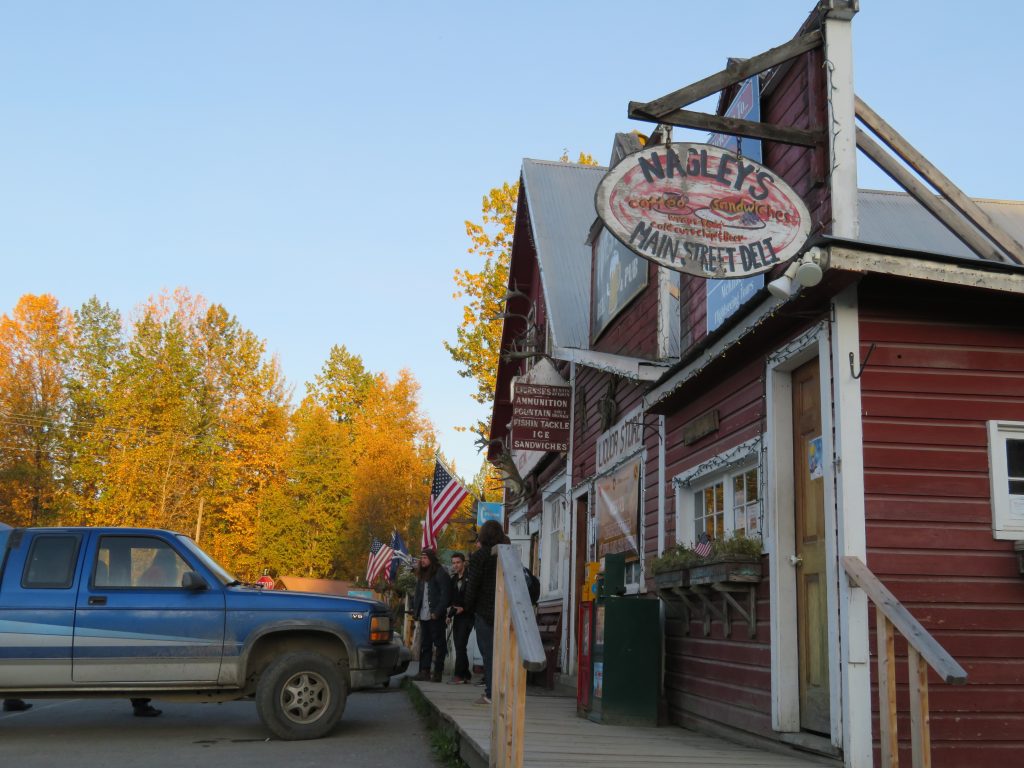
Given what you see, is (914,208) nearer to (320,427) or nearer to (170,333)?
(170,333)

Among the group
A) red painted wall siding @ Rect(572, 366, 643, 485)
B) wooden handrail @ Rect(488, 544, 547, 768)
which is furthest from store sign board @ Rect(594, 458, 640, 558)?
wooden handrail @ Rect(488, 544, 547, 768)

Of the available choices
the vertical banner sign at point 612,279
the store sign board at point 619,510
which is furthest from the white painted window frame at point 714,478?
the vertical banner sign at point 612,279

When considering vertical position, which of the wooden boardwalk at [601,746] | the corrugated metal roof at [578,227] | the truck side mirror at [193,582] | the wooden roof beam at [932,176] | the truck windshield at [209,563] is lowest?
the wooden boardwalk at [601,746]

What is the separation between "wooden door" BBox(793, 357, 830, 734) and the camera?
6.13 m

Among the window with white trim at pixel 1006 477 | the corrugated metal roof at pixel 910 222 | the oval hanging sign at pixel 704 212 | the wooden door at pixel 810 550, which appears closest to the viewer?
the window with white trim at pixel 1006 477

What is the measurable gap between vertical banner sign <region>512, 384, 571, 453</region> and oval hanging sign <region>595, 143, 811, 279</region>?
8193mm

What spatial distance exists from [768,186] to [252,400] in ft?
119

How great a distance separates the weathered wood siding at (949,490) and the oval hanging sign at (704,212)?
792 mm

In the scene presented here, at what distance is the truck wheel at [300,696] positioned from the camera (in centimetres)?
796

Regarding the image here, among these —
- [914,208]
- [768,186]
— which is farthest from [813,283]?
[914,208]

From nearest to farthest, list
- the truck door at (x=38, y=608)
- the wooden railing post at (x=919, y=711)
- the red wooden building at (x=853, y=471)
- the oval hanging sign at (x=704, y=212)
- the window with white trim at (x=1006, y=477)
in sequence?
the wooden railing post at (x=919, y=711)
the red wooden building at (x=853, y=471)
the window with white trim at (x=1006, y=477)
the oval hanging sign at (x=704, y=212)
the truck door at (x=38, y=608)

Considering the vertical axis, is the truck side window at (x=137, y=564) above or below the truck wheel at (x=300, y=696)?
above

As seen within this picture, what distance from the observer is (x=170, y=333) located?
3972cm

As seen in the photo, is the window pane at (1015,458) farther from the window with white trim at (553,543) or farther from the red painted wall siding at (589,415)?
the window with white trim at (553,543)
